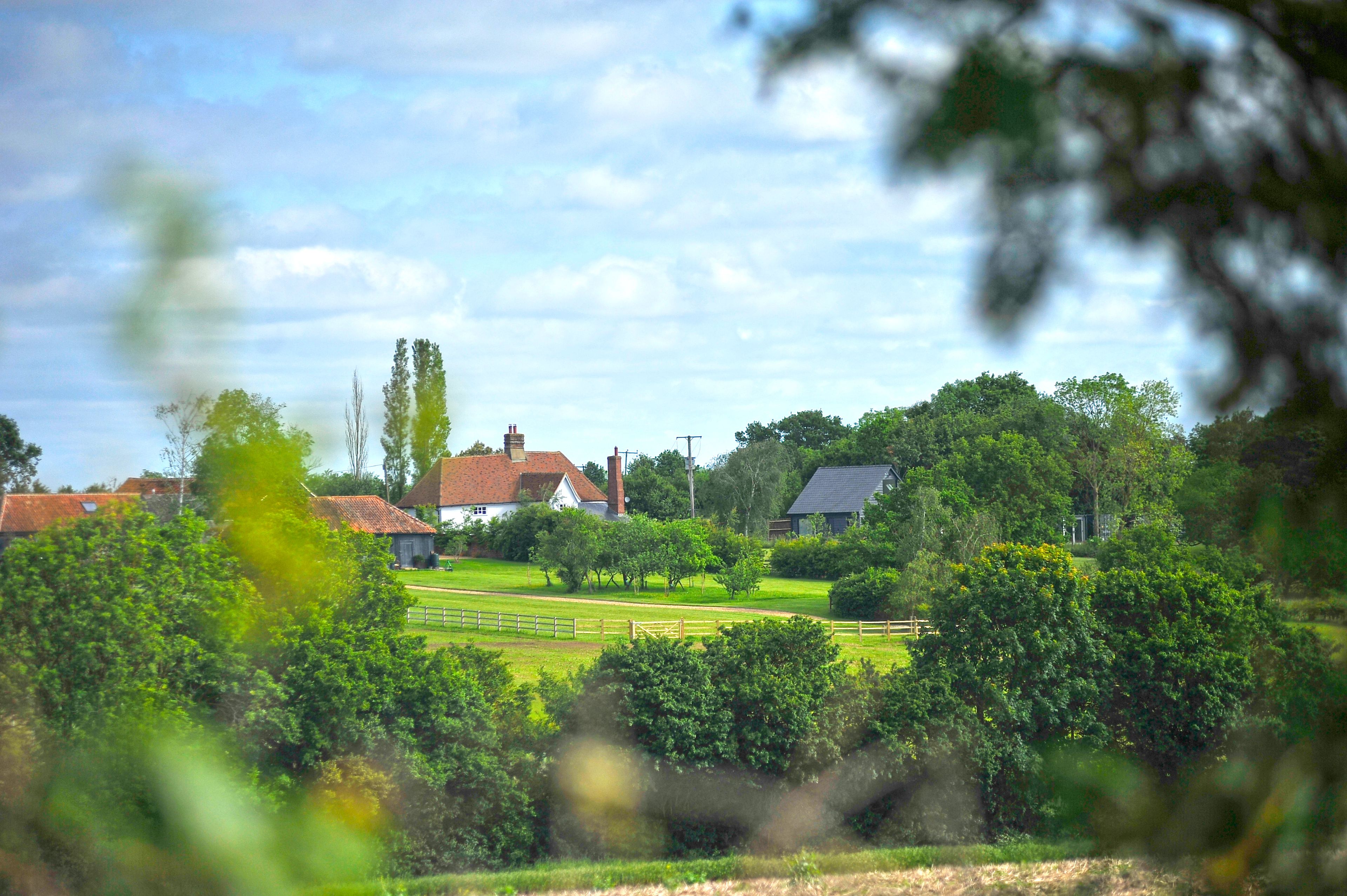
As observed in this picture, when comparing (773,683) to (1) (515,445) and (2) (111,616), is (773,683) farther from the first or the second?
(1) (515,445)

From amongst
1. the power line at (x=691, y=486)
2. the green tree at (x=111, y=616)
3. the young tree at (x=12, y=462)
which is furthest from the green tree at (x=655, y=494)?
the green tree at (x=111, y=616)

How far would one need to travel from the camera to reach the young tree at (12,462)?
445 inches

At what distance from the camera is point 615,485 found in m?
65.1

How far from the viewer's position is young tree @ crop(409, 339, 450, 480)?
27.9 ft

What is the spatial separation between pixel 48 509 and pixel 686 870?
8933 millimetres

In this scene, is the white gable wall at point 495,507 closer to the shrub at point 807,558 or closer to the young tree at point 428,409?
the young tree at point 428,409

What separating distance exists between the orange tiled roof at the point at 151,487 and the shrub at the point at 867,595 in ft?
90.6

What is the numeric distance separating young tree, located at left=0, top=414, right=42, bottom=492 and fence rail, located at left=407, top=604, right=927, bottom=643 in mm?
15793

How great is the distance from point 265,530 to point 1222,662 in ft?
42.6

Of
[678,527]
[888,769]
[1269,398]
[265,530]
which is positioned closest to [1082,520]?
[678,527]

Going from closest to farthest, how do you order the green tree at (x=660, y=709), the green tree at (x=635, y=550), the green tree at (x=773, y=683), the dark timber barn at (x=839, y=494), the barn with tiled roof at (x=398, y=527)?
the green tree at (x=660, y=709) < the green tree at (x=773, y=683) < the barn with tiled roof at (x=398, y=527) < the green tree at (x=635, y=550) < the dark timber barn at (x=839, y=494)

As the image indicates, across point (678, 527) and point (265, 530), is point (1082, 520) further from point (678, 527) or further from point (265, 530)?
point (265, 530)

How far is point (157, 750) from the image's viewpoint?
32.4ft

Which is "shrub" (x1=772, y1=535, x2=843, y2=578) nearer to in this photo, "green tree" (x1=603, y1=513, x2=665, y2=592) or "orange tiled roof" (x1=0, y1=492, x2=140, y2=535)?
A: "green tree" (x1=603, y1=513, x2=665, y2=592)
